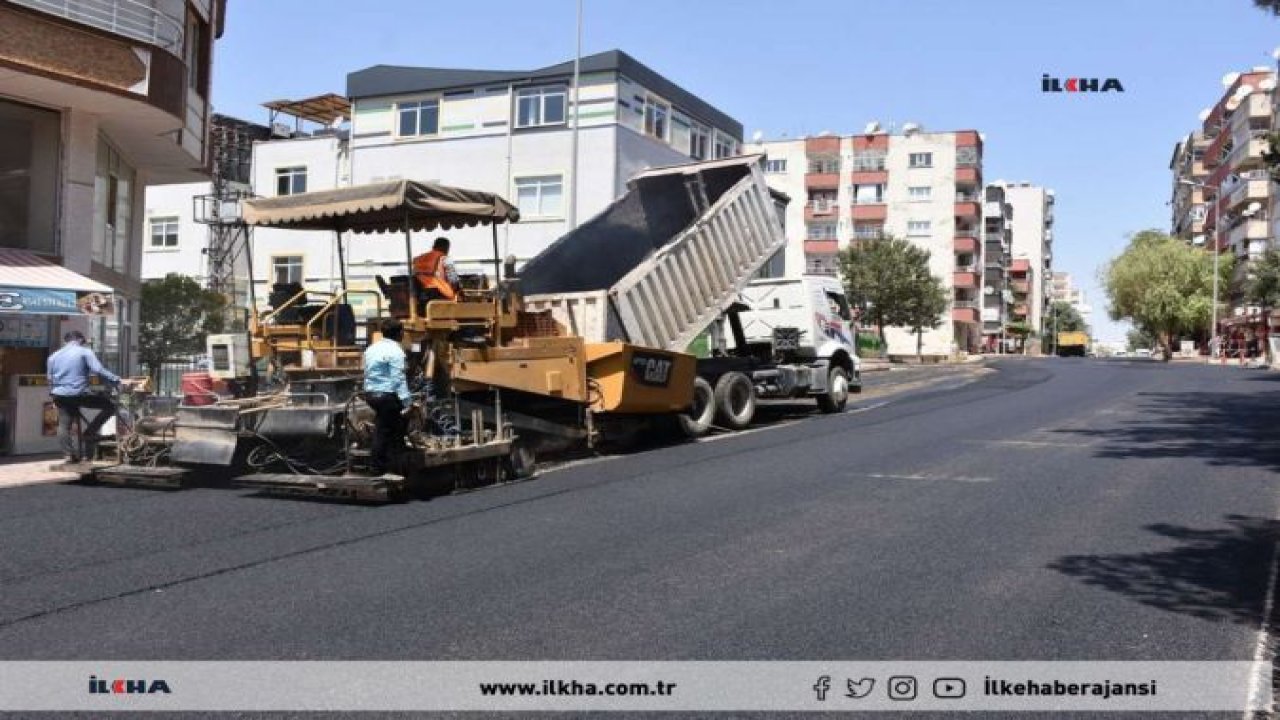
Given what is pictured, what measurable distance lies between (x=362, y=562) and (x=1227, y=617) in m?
5.11

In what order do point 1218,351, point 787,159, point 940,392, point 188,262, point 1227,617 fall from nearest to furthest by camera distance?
point 1227,617 → point 940,392 → point 188,262 → point 1218,351 → point 787,159

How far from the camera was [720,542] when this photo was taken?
286 inches

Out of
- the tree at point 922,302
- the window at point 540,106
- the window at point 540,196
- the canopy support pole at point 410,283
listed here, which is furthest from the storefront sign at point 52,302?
the tree at point 922,302

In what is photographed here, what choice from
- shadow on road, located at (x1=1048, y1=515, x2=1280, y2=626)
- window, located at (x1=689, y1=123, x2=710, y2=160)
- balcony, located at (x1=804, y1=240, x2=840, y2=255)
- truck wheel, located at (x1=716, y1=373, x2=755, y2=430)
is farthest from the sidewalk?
balcony, located at (x1=804, y1=240, x2=840, y2=255)

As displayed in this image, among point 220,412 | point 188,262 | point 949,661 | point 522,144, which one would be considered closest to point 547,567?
point 949,661

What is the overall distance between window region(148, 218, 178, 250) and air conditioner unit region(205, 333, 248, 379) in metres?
34.1

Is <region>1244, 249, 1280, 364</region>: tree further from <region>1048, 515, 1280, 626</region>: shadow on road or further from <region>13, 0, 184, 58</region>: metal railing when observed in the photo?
<region>13, 0, 184, 58</region>: metal railing

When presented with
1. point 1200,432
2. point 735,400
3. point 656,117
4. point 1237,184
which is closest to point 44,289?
point 735,400

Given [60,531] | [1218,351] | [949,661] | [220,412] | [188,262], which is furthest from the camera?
[1218,351]

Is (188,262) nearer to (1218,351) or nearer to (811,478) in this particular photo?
(811,478)

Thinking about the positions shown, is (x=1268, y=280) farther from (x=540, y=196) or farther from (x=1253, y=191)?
(x=540, y=196)

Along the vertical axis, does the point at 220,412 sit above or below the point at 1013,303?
below

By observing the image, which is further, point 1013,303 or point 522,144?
point 1013,303

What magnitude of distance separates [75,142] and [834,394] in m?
13.0
